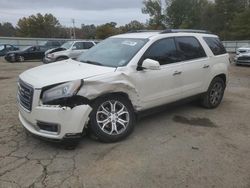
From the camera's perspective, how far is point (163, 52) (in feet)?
18.2

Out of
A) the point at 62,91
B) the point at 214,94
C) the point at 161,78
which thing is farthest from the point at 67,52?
the point at 62,91

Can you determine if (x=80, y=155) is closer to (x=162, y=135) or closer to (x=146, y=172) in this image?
(x=146, y=172)

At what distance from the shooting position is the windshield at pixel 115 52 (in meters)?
5.10

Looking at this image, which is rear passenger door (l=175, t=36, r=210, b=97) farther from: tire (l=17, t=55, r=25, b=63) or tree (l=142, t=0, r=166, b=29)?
tree (l=142, t=0, r=166, b=29)

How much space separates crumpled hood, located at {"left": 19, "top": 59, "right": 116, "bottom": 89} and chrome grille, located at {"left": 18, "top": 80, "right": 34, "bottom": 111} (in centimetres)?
8

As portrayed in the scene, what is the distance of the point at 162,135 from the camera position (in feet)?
16.8

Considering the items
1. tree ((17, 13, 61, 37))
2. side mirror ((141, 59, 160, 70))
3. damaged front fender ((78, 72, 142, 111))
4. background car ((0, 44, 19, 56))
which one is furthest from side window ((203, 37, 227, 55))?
tree ((17, 13, 61, 37))

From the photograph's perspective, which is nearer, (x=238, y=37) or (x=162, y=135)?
(x=162, y=135)

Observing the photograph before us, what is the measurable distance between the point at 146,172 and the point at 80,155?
1.01 meters

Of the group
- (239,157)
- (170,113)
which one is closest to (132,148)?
(239,157)

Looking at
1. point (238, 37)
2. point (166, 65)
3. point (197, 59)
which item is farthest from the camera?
point (238, 37)

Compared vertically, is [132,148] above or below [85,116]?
below

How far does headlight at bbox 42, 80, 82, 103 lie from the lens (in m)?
4.17

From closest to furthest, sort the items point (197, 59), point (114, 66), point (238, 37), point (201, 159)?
point (201, 159)
point (114, 66)
point (197, 59)
point (238, 37)
